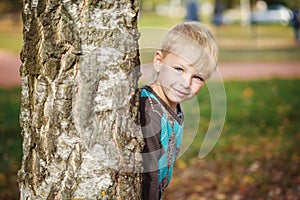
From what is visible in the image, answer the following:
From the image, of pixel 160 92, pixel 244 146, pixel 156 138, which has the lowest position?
pixel 244 146

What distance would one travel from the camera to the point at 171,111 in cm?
243

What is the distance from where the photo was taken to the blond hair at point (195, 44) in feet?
8.05

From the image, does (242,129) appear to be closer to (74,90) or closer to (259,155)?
(259,155)

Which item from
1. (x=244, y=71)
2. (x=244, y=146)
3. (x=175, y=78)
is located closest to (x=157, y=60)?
(x=175, y=78)

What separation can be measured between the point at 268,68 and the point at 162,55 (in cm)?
1403

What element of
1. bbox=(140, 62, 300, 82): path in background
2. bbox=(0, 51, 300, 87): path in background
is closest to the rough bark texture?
bbox=(0, 51, 300, 87): path in background

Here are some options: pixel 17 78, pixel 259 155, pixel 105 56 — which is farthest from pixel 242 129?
pixel 17 78

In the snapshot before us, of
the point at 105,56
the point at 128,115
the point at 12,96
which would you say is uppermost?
the point at 105,56

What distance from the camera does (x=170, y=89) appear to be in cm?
244

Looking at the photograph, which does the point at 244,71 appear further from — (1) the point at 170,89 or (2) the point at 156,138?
(2) the point at 156,138

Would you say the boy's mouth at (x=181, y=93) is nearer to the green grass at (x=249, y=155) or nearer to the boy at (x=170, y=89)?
the boy at (x=170, y=89)

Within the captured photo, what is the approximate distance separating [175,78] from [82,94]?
55 cm

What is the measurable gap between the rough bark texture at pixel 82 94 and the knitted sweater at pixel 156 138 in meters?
0.19

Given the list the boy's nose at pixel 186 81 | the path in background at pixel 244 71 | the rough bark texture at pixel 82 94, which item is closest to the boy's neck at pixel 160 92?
the boy's nose at pixel 186 81
